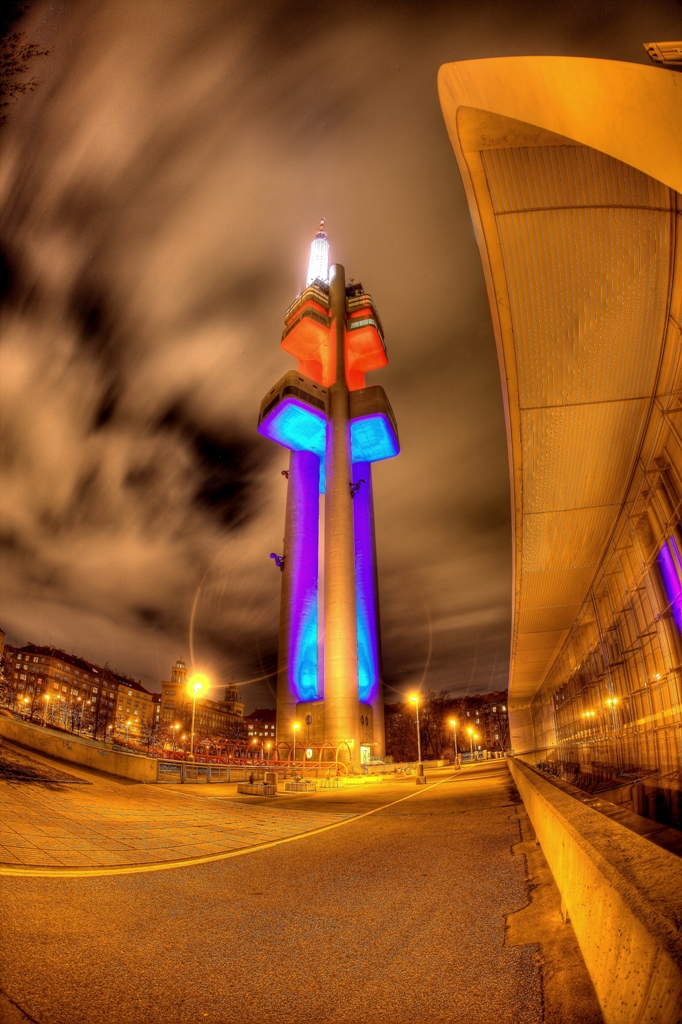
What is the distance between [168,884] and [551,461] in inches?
439

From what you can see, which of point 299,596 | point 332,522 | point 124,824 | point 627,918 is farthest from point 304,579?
point 627,918

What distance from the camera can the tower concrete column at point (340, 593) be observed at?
40.8 meters

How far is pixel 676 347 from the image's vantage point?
8.74 m

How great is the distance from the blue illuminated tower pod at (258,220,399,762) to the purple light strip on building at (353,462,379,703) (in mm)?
116

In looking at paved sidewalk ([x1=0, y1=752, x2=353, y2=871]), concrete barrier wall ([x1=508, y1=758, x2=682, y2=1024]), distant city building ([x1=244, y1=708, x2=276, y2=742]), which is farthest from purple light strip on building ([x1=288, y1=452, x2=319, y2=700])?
distant city building ([x1=244, y1=708, x2=276, y2=742])

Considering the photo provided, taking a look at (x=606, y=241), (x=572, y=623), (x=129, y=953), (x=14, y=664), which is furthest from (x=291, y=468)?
(x=14, y=664)

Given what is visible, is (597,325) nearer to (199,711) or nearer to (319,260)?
(319,260)

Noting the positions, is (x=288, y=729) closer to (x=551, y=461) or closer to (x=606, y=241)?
(x=551, y=461)

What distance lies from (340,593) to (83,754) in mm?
27009

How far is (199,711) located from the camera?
12925cm

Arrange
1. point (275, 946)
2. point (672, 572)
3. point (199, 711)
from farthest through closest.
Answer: point (199, 711)
point (672, 572)
point (275, 946)

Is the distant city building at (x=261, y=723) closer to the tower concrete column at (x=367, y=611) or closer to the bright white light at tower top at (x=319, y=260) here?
the tower concrete column at (x=367, y=611)

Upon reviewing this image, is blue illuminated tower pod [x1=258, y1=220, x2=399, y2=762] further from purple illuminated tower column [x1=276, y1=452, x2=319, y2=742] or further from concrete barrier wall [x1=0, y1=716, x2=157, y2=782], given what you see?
concrete barrier wall [x1=0, y1=716, x2=157, y2=782]

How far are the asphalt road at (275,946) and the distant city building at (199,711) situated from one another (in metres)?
107
